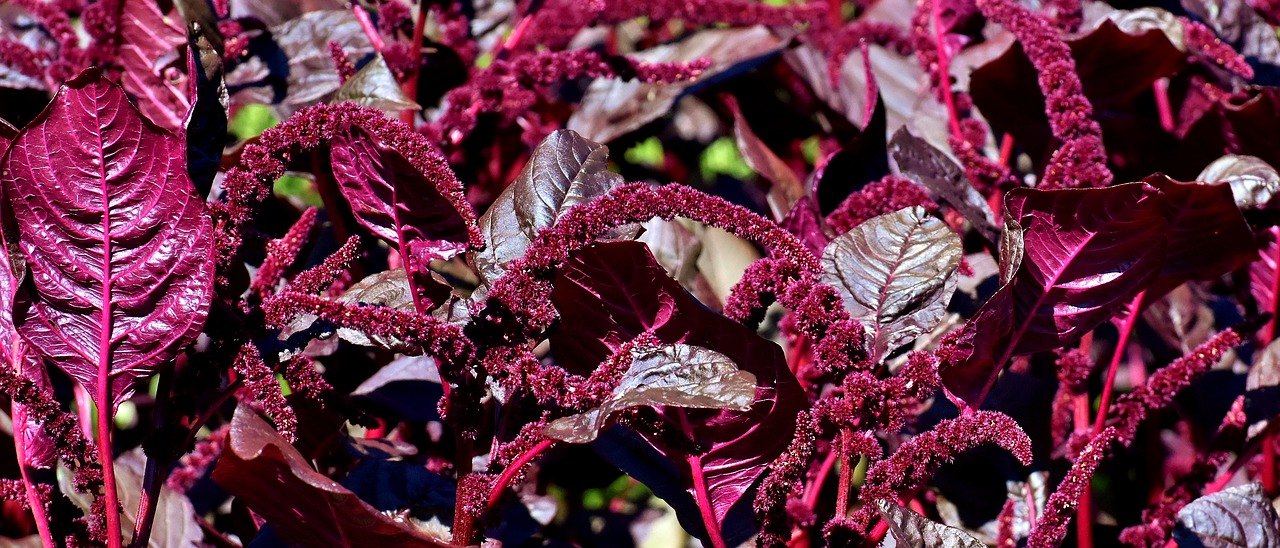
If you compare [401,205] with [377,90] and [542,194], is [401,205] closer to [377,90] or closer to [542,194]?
[542,194]

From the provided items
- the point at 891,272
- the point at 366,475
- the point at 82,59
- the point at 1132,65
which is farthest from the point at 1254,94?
the point at 82,59

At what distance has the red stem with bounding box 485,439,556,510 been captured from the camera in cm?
79

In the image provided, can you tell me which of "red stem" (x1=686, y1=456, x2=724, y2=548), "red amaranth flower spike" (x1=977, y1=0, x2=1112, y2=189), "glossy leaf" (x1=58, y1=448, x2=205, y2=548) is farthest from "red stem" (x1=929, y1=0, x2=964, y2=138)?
"glossy leaf" (x1=58, y1=448, x2=205, y2=548)

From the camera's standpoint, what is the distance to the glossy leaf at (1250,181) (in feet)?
3.28

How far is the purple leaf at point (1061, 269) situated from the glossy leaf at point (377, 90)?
601 mm

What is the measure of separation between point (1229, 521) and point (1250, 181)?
339 millimetres

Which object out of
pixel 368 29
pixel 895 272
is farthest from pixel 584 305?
pixel 368 29

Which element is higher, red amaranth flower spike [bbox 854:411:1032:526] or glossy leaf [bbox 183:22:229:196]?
glossy leaf [bbox 183:22:229:196]

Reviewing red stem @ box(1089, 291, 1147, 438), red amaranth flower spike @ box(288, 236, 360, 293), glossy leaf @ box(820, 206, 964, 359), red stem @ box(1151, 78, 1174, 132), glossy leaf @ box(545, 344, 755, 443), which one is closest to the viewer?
glossy leaf @ box(545, 344, 755, 443)

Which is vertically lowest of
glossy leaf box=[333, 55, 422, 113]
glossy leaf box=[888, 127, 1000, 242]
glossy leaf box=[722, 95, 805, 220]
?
glossy leaf box=[722, 95, 805, 220]

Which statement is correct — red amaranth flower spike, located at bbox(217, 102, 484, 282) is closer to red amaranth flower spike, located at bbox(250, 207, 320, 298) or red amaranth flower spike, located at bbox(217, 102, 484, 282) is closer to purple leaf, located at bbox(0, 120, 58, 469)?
red amaranth flower spike, located at bbox(250, 207, 320, 298)

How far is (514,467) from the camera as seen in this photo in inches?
31.3

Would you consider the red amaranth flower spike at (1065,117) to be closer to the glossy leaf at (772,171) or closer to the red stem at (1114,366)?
the red stem at (1114,366)

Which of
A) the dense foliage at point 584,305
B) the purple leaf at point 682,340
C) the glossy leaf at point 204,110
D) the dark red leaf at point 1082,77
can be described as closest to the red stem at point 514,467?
the dense foliage at point 584,305
